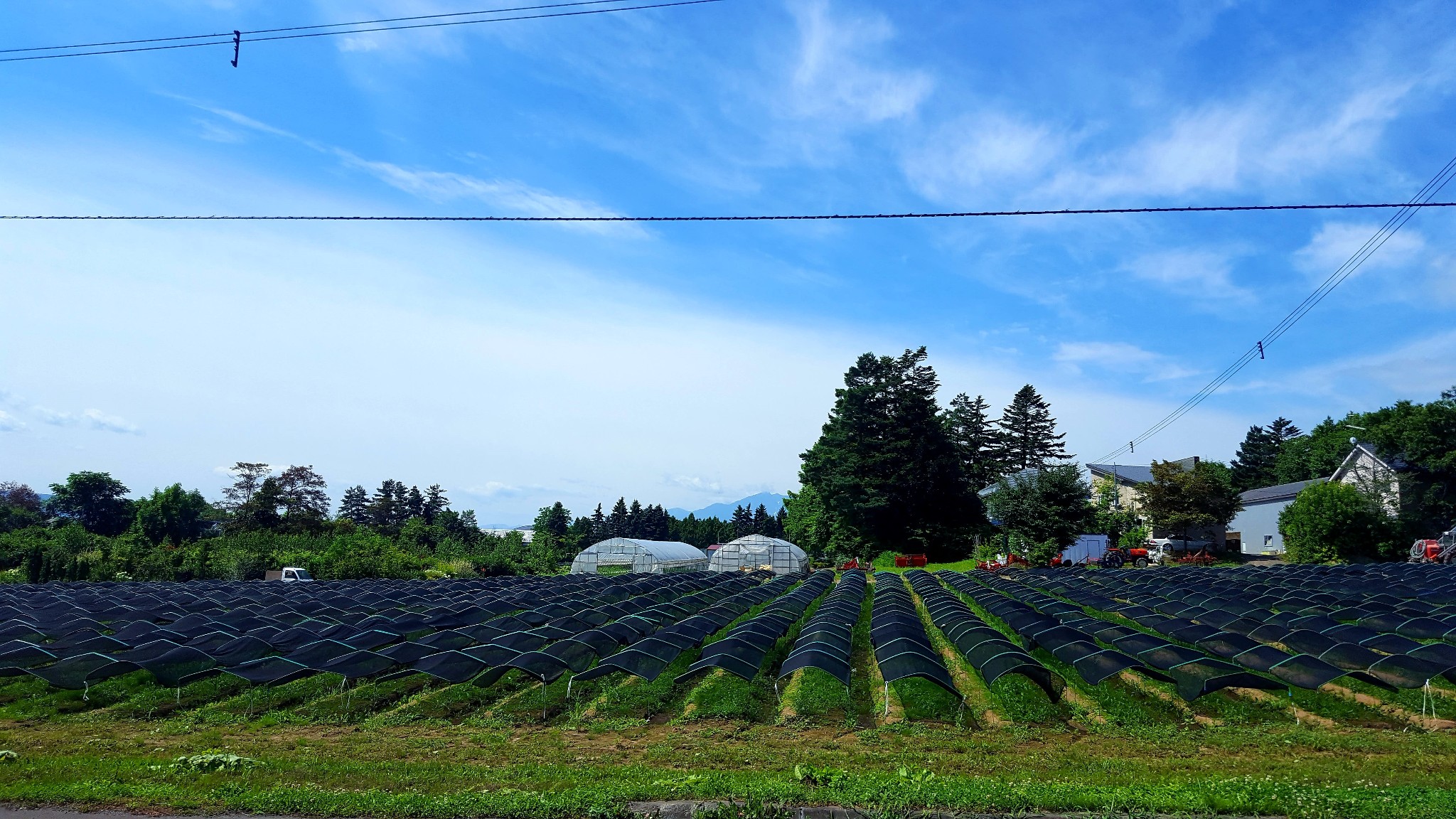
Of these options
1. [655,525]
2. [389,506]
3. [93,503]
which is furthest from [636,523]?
[93,503]

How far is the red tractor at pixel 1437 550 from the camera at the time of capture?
1651 inches

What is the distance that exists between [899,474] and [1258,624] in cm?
4094

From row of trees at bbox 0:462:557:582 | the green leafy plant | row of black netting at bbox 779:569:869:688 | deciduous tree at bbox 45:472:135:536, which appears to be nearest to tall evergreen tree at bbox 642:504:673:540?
row of trees at bbox 0:462:557:582

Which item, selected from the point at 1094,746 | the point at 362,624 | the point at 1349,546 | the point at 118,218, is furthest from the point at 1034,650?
the point at 1349,546

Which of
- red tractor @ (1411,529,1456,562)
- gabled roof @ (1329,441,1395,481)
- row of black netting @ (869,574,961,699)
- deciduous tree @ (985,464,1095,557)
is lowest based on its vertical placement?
row of black netting @ (869,574,961,699)

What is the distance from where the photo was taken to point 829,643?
1773 centimetres

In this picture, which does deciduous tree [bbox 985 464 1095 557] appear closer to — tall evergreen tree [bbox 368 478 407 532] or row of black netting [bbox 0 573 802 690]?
row of black netting [bbox 0 573 802 690]

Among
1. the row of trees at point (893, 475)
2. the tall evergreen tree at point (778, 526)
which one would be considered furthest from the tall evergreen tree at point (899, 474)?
the tall evergreen tree at point (778, 526)

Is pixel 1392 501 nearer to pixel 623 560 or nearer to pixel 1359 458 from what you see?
pixel 1359 458

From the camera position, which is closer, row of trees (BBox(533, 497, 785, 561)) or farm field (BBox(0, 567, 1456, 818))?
farm field (BBox(0, 567, 1456, 818))

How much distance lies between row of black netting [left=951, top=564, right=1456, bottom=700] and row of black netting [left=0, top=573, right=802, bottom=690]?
33.7 feet

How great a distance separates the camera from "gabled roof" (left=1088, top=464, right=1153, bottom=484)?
75.2 m

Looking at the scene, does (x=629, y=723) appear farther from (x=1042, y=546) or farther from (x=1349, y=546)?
(x=1349, y=546)

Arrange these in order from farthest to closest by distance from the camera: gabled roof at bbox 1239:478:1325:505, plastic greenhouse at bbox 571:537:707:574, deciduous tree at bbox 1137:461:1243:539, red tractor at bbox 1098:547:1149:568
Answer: gabled roof at bbox 1239:478:1325:505 < plastic greenhouse at bbox 571:537:707:574 < deciduous tree at bbox 1137:461:1243:539 < red tractor at bbox 1098:547:1149:568
